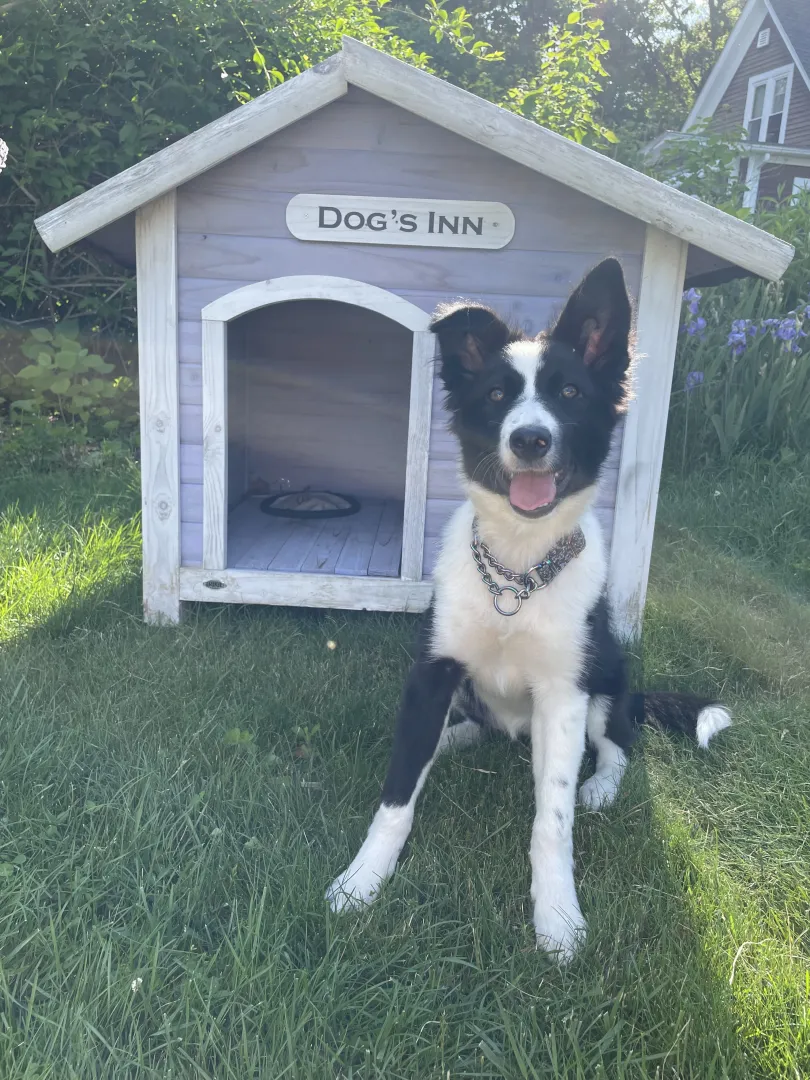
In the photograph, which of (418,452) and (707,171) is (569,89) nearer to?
(707,171)

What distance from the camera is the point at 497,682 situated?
239cm

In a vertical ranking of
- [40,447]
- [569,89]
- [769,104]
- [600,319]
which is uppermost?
[769,104]

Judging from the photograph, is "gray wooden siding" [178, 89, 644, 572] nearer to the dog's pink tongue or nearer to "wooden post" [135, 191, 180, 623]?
"wooden post" [135, 191, 180, 623]

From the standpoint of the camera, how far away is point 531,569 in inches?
92.0

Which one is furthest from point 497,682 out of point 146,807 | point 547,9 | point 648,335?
point 547,9

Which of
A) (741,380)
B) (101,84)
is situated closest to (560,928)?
(741,380)

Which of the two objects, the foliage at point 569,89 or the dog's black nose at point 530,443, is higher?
the foliage at point 569,89

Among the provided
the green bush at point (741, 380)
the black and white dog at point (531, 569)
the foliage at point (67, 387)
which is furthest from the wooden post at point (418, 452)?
the foliage at point (67, 387)

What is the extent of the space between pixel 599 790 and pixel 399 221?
2.18 meters

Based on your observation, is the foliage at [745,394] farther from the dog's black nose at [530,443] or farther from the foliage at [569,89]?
the dog's black nose at [530,443]

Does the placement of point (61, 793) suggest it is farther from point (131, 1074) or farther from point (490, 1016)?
point (490, 1016)

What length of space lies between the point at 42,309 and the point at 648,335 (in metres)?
4.85

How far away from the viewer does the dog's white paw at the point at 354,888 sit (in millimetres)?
1974

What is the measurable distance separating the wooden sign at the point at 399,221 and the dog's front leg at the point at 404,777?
178 centimetres
